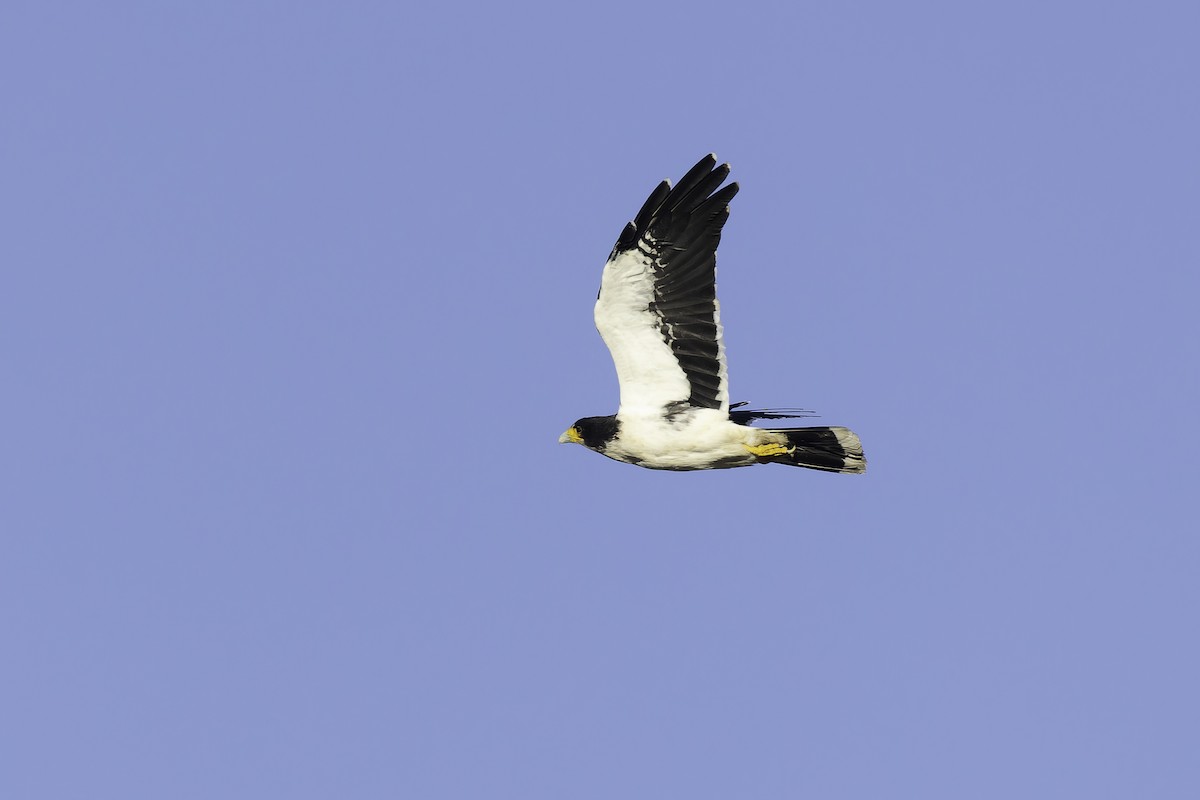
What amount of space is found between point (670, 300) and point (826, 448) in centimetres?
255

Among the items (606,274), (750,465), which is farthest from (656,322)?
(750,465)

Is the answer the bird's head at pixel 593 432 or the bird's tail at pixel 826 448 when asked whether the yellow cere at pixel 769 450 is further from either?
the bird's head at pixel 593 432

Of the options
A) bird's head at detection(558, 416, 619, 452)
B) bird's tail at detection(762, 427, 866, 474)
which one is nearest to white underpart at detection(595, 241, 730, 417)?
bird's head at detection(558, 416, 619, 452)

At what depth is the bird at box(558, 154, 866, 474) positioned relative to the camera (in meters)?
19.4

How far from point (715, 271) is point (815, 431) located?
2.27 m

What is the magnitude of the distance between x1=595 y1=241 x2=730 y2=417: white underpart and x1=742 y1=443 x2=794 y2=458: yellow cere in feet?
1.58

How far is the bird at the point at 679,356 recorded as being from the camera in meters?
19.4

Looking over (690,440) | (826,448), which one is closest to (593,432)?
(690,440)

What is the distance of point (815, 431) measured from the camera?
66.6 feet

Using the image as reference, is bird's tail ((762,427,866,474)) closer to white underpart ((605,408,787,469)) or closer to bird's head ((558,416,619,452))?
white underpart ((605,408,787,469))

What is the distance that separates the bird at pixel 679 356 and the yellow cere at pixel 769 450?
0.04 feet

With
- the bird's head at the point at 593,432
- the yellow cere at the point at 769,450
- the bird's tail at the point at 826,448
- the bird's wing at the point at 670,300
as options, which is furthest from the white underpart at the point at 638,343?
the bird's tail at the point at 826,448

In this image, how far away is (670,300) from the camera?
1973 cm

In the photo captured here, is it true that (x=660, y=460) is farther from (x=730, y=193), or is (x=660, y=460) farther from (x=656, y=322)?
(x=730, y=193)
